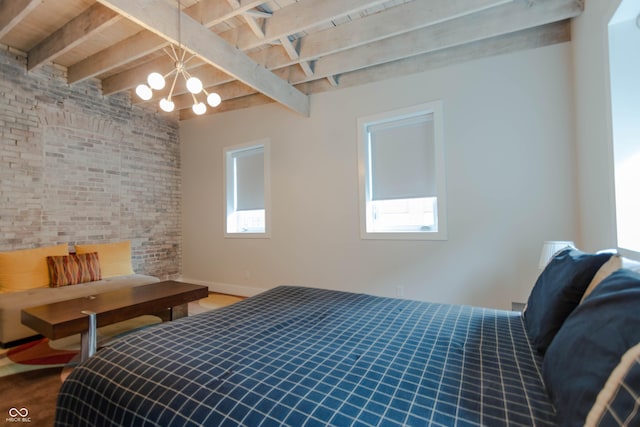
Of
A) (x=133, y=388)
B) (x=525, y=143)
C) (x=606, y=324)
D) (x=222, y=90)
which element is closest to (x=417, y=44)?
(x=525, y=143)

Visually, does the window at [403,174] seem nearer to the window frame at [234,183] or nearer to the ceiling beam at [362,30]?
the ceiling beam at [362,30]

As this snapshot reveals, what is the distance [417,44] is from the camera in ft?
10.1

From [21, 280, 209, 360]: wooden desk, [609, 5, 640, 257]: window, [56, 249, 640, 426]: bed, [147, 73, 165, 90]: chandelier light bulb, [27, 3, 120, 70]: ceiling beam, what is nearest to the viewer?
[56, 249, 640, 426]: bed

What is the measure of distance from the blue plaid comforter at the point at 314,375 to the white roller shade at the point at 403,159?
2.07 meters

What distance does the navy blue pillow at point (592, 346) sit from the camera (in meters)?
0.66

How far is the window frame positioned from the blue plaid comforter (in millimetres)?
2878

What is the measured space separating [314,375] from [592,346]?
81cm

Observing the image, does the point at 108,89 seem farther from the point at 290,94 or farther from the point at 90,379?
the point at 90,379

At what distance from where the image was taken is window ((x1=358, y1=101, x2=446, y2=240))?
3.32 m

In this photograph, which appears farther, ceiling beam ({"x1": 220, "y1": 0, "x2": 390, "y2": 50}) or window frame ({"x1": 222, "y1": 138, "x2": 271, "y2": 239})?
window frame ({"x1": 222, "y1": 138, "x2": 271, "y2": 239})

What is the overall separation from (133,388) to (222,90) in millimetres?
4181

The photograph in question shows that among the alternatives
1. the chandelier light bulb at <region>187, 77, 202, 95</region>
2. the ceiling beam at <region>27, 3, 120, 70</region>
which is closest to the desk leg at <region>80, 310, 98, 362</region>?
the chandelier light bulb at <region>187, 77, 202, 95</region>

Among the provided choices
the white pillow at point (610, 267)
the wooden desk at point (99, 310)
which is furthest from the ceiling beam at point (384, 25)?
the wooden desk at point (99, 310)

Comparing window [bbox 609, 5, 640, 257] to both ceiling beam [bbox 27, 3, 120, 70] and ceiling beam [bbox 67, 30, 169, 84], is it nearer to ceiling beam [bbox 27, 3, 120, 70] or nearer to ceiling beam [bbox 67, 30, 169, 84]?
ceiling beam [bbox 67, 30, 169, 84]
